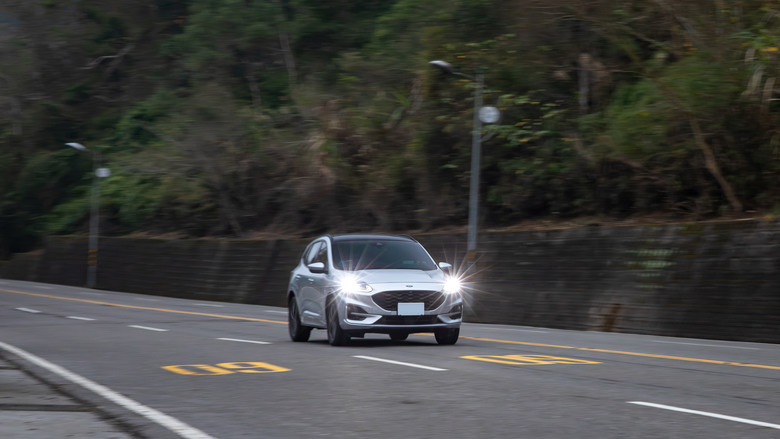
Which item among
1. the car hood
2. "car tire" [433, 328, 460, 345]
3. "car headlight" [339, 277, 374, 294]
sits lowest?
"car tire" [433, 328, 460, 345]

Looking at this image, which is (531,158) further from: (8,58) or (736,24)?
(8,58)

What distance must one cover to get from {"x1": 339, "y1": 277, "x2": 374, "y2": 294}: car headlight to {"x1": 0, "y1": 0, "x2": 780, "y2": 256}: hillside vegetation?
1204 cm

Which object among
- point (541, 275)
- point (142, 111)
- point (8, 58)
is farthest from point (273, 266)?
point (8, 58)

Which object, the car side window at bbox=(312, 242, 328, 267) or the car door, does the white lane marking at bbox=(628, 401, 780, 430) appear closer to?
the car door

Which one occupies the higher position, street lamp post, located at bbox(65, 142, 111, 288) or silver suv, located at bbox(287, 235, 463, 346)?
street lamp post, located at bbox(65, 142, 111, 288)

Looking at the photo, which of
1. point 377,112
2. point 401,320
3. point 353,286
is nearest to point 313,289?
point 353,286

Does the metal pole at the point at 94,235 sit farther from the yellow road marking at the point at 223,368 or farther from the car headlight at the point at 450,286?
the yellow road marking at the point at 223,368

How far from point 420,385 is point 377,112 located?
3167 cm

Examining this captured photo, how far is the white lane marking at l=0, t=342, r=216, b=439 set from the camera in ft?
24.8

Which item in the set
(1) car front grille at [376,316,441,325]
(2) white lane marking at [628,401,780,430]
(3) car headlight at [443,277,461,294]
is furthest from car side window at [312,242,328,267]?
(2) white lane marking at [628,401,780,430]

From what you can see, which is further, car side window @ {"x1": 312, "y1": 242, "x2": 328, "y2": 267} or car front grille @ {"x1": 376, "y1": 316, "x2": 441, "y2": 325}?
car side window @ {"x1": 312, "y1": 242, "x2": 328, "y2": 267}

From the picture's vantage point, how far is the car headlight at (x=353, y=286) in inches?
608

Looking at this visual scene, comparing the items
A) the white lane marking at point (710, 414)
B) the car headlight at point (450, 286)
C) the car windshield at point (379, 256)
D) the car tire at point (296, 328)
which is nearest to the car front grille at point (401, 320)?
the car headlight at point (450, 286)

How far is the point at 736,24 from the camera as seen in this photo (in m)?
26.5
